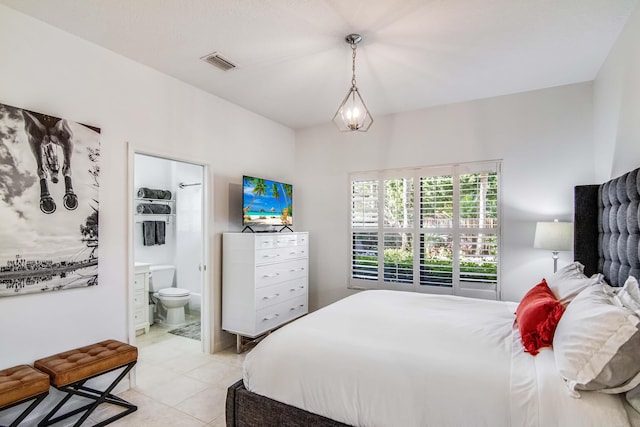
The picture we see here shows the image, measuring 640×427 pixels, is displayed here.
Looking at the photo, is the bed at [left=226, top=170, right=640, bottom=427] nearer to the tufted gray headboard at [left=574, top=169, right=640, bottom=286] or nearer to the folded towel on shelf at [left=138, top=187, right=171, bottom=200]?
the tufted gray headboard at [left=574, top=169, right=640, bottom=286]

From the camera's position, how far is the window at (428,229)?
3754mm

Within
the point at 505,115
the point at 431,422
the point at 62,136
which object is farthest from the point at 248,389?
the point at 505,115

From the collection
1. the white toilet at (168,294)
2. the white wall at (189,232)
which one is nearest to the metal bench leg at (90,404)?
the white toilet at (168,294)

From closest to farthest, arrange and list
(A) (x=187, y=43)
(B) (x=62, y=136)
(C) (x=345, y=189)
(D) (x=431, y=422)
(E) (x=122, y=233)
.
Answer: (D) (x=431, y=422) < (B) (x=62, y=136) < (A) (x=187, y=43) < (E) (x=122, y=233) < (C) (x=345, y=189)

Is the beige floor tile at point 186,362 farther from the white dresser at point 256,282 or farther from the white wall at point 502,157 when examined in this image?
the white wall at point 502,157

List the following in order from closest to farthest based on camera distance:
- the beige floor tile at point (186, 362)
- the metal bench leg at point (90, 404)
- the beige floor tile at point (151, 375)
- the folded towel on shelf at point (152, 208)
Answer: the metal bench leg at point (90, 404), the beige floor tile at point (151, 375), the beige floor tile at point (186, 362), the folded towel on shelf at point (152, 208)

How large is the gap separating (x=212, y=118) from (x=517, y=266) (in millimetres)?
3671

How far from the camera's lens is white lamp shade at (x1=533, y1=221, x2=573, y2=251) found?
3.02 metres

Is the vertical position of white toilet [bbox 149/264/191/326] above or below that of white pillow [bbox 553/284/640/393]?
below

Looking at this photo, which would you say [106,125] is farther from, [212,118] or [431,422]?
[431,422]

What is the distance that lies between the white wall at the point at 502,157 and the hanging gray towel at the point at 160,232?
228cm

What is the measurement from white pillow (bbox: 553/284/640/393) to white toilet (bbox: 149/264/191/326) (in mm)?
4238

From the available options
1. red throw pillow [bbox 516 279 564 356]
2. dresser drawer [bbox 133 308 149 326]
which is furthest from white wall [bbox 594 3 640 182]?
dresser drawer [bbox 133 308 149 326]

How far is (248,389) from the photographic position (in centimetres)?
193
